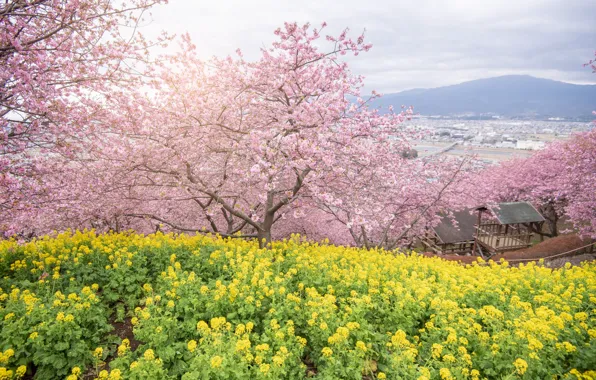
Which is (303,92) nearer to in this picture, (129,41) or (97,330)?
(129,41)

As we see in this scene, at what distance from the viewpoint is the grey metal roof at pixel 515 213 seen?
25017mm

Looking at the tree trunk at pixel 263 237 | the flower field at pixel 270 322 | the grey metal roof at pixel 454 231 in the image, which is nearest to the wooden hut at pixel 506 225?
A: the grey metal roof at pixel 454 231

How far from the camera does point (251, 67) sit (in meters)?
11.1

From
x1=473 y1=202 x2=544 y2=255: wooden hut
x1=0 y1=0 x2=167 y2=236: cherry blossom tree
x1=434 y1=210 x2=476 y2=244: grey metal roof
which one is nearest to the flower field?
x1=0 y1=0 x2=167 y2=236: cherry blossom tree

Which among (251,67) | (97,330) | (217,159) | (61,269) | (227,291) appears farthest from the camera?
(217,159)

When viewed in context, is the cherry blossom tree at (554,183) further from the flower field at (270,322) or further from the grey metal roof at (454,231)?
the flower field at (270,322)

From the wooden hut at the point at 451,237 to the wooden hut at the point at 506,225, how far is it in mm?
1980

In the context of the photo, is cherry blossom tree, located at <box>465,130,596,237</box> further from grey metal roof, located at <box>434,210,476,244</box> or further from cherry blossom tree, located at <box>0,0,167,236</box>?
cherry blossom tree, located at <box>0,0,167,236</box>

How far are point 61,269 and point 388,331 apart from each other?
7903 mm

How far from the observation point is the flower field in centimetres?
479

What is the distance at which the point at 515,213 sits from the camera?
25.7 metres

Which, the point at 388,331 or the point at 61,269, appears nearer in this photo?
the point at 388,331

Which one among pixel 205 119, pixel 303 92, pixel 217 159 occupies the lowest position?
pixel 217 159

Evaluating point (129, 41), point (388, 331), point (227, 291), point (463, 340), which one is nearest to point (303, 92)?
point (129, 41)
